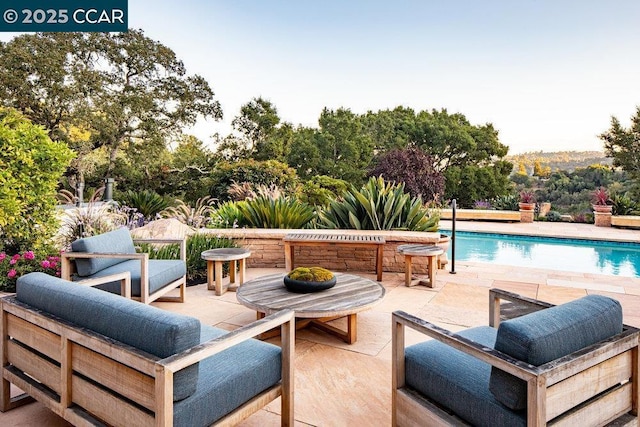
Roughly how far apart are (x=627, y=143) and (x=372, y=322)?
15.8m

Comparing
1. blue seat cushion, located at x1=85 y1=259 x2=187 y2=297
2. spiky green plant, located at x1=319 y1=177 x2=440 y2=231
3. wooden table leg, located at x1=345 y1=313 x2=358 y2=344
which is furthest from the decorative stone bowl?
spiky green plant, located at x1=319 y1=177 x2=440 y2=231

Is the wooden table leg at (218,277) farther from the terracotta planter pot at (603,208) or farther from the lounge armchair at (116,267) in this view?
the terracotta planter pot at (603,208)

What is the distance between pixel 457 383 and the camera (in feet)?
5.30

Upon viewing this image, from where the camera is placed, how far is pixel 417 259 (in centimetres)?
554

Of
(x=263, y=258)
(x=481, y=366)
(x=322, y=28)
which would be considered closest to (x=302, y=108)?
(x=322, y=28)

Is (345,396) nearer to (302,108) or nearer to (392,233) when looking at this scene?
(392,233)

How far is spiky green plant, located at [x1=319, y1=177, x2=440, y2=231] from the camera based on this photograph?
6.29 m

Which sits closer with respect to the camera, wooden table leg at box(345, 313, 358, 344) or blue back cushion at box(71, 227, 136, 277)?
wooden table leg at box(345, 313, 358, 344)

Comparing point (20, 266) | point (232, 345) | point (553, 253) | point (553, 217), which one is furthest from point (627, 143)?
point (20, 266)

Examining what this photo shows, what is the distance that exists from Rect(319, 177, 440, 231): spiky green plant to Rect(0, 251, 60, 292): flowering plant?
3635 millimetres

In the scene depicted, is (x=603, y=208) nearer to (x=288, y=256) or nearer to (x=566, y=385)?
(x=288, y=256)

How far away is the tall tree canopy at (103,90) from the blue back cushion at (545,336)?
15.6m

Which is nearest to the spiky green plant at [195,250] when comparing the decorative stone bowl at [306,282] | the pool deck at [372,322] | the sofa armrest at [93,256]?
the pool deck at [372,322]

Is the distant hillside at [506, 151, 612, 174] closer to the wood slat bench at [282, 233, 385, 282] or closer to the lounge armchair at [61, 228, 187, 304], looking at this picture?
the wood slat bench at [282, 233, 385, 282]
